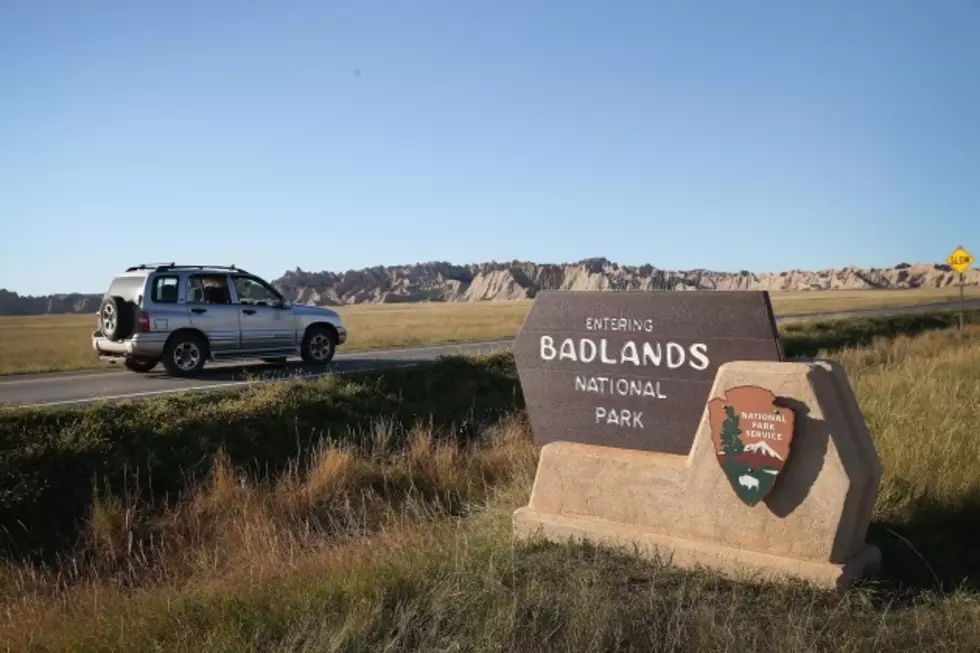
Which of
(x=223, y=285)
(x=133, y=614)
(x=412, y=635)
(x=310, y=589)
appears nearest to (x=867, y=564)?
(x=412, y=635)

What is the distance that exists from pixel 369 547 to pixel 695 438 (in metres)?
2.18

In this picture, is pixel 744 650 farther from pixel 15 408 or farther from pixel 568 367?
pixel 15 408

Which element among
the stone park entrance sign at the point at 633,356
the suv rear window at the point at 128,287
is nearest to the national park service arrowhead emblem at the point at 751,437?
the stone park entrance sign at the point at 633,356

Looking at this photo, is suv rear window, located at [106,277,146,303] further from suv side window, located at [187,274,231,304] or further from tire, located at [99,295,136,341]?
suv side window, located at [187,274,231,304]

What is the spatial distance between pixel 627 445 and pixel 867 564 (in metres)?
1.56

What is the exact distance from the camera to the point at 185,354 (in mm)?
15680

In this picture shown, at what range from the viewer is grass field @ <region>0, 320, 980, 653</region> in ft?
13.3

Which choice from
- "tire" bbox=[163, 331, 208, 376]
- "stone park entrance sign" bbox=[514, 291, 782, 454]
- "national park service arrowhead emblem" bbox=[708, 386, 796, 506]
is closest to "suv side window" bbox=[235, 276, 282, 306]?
"tire" bbox=[163, 331, 208, 376]

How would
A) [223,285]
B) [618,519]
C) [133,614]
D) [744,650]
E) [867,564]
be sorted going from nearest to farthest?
[744,650] < [133,614] < [867,564] < [618,519] < [223,285]

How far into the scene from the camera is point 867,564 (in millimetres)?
4934

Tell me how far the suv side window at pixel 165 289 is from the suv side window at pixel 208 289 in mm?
255

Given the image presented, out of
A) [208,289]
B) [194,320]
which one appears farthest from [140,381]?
[208,289]

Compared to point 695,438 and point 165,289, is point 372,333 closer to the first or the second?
point 165,289

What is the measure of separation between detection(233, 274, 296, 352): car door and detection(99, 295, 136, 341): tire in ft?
6.34
